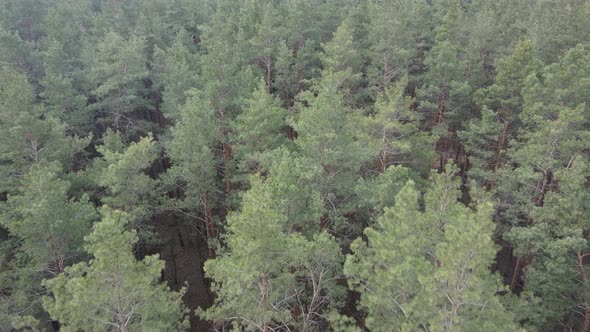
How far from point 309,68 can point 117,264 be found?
2488 centimetres

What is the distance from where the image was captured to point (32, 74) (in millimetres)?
35375

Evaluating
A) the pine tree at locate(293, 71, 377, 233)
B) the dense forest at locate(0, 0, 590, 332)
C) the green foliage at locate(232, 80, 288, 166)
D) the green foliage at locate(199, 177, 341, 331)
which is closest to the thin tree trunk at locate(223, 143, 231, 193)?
the dense forest at locate(0, 0, 590, 332)

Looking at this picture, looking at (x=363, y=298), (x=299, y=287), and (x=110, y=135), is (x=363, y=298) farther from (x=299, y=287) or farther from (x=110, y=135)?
(x=110, y=135)

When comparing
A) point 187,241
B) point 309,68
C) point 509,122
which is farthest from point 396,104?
Result: point 187,241

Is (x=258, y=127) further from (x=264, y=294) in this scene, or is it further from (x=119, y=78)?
(x=119, y=78)

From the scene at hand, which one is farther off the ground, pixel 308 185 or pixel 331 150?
pixel 331 150

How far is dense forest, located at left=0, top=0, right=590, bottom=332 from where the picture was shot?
13789 millimetres

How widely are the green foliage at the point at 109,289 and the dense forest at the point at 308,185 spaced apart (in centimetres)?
7

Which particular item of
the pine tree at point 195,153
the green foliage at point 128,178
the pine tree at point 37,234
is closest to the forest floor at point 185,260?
the pine tree at point 195,153

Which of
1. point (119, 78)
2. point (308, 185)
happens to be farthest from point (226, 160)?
point (119, 78)

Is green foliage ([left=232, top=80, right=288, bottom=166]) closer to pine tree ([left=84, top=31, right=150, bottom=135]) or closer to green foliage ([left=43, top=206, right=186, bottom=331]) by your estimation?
green foliage ([left=43, top=206, right=186, bottom=331])

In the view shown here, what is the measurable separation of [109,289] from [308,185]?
9183mm

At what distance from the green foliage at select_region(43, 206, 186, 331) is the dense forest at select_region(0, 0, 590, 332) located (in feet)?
0.23

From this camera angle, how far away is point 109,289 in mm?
13016
